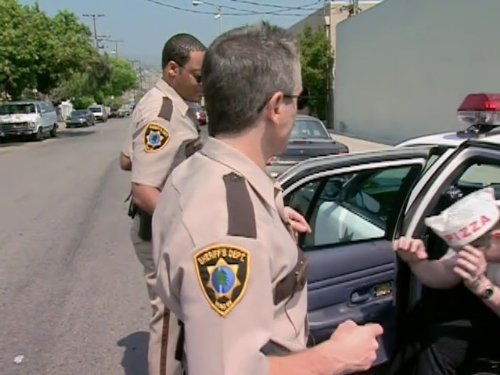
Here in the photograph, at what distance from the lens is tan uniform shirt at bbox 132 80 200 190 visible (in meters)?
2.58

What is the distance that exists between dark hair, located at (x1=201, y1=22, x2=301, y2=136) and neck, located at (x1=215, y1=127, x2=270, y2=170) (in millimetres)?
14

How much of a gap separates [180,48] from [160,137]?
448 mm

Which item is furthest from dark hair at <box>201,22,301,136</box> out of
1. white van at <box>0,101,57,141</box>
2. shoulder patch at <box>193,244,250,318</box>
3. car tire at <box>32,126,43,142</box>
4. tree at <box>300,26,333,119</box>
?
tree at <box>300,26,333,119</box>

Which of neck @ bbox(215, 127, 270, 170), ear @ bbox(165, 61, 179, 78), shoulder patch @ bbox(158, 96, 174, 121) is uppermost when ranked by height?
ear @ bbox(165, 61, 179, 78)

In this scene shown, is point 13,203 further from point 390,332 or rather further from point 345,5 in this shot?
point 345,5

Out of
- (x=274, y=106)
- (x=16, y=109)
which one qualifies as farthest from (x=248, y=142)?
(x=16, y=109)

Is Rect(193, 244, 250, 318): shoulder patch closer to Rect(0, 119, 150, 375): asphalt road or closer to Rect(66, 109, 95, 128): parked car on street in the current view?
Rect(0, 119, 150, 375): asphalt road

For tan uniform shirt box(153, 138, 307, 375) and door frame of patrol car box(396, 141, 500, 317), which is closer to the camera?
tan uniform shirt box(153, 138, 307, 375)

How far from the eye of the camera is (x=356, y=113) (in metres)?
25.2

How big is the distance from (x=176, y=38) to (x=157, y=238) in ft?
5.35

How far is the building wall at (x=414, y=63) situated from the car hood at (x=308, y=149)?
3469 millimetres

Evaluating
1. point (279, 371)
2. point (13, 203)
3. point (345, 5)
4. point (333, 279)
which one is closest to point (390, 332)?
point (333, 279)

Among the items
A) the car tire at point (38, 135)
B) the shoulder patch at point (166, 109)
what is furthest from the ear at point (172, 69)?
the car tire at point (38, 135)

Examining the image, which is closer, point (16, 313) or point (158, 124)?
point (158, 124)
